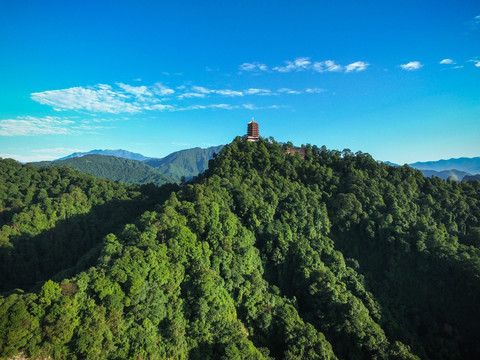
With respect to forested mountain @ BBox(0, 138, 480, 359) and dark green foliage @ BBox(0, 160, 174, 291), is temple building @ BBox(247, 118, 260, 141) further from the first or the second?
dark green foliage @ BBox(0, 160, 174, 291)

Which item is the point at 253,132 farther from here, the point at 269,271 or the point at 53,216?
the point at 53,216

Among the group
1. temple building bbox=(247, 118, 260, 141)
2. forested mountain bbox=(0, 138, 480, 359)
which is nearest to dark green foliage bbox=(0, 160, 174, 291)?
forested mountain bbox=(0, 138, 480, 359)

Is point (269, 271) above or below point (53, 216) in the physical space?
below

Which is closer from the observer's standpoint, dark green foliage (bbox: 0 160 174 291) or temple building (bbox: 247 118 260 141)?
dark green foliage (bbox: 0 160 174 291)

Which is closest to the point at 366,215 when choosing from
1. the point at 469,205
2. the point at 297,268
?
the point at 297,268

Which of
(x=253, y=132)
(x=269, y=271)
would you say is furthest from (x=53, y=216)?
(x=253, y=132)

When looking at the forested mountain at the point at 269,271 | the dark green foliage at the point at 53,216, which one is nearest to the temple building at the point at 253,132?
the forested mountain at the point at 269,271

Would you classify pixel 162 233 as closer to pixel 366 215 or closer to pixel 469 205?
pixel 366 215
